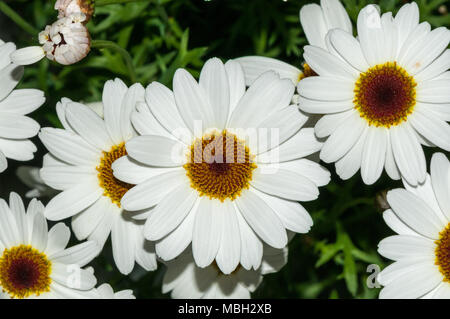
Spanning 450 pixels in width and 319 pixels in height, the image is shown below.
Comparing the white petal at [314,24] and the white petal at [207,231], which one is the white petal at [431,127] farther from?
the white petal at [207,231]

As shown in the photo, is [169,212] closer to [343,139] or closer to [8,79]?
[343,139]

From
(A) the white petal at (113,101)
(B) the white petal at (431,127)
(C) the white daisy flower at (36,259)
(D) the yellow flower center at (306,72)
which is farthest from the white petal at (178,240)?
(B) the white petal at (431,127)

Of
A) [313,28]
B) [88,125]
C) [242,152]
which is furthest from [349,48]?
[88,125]

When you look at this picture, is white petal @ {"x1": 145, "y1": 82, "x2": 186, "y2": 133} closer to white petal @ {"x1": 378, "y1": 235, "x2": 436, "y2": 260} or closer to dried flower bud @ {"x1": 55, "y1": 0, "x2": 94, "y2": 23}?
dried flower bud @ {"x1": 55, "y1": 0, "x2": 94, "y2": 23}

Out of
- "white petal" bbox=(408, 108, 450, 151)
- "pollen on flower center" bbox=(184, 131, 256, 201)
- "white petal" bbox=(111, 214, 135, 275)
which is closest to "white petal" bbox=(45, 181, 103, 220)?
"white petal" bbox=(111, 214, 135, 275)

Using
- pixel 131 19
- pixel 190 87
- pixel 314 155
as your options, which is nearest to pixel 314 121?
pixel 314 155

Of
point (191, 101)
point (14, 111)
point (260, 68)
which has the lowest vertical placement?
point (191, 101)
